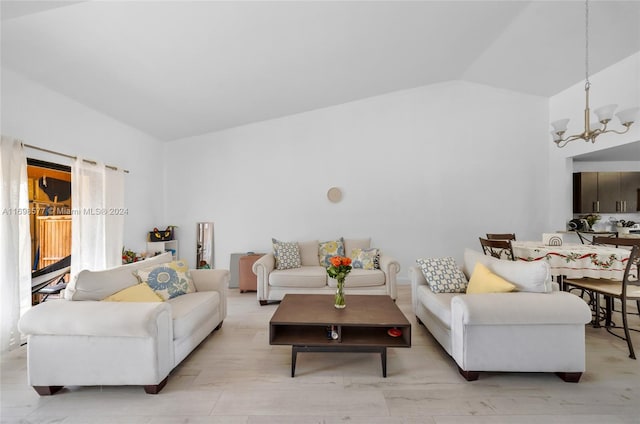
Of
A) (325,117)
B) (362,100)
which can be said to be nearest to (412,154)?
(362,100)

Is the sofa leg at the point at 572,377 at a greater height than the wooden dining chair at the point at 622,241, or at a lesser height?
lesser

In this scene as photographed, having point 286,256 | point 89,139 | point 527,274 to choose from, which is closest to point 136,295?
point 286,256

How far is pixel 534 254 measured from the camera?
118 inches

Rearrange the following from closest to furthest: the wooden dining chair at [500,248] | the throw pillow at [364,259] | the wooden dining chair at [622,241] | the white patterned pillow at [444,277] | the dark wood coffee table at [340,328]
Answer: the dark wood coffee table at [340,328]
the wooden dining chair at [622,241]
the white patterned pillow at [444,277]
the wooden dining chair at [500,248]
the throw pillow at [364,259]

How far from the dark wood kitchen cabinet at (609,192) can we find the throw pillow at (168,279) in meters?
6.34

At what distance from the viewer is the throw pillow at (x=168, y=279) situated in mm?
2625

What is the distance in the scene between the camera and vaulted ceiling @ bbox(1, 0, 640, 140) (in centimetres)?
235

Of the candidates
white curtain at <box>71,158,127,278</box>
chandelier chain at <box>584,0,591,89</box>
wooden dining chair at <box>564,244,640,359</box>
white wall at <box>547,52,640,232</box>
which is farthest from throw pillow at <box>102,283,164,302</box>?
white wall at <box>547,52,640,232</box>

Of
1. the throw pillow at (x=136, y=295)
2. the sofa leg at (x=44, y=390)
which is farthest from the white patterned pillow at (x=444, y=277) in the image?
the sofa leg at (x=44, y=390)

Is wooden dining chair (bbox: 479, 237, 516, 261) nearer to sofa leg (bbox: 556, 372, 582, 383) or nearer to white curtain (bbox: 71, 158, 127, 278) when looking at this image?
sofa leg (bbox: 556, 372, 582, 383)

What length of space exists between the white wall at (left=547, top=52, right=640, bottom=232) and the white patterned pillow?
10.9 feet

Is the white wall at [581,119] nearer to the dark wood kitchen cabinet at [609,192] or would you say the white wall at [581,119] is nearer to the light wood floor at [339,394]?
the dark wood kitchen cabinet at [609,192]

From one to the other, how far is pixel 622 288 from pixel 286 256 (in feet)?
11.8

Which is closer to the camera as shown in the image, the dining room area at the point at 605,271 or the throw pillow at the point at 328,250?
the dining room area at the point at 605,271
